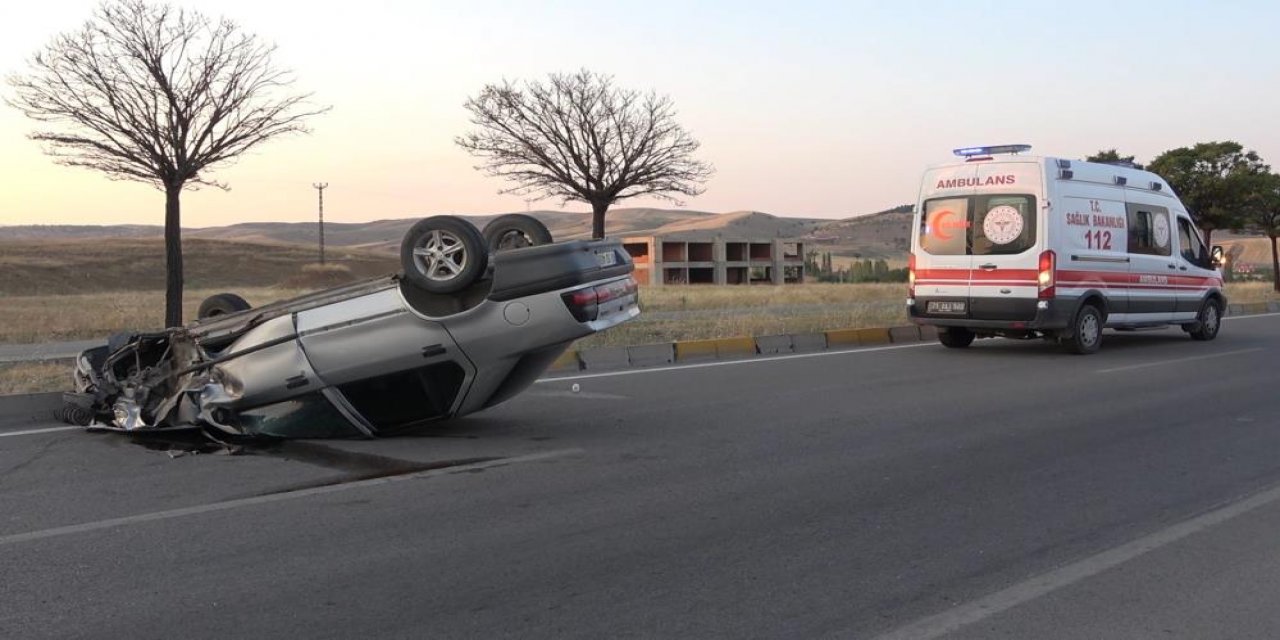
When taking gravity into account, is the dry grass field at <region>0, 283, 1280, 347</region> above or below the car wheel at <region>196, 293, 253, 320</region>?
below

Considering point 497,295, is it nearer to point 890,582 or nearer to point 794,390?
point 890,582

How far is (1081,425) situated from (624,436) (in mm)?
3912

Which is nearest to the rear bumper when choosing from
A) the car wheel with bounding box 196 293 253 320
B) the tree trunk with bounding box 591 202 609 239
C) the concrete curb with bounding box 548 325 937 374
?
the concrete curb with bounding box 548 325 937 374

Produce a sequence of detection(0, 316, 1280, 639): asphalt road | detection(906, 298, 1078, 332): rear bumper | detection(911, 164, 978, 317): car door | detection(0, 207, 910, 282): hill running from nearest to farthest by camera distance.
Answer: detection(0, 316, 1280, 639): asphalt road → detection(906, 298, 1078, 332): rear bumper → detection(911, 164, 978, 317): car door → detection(0, 207, 910, 282): hill

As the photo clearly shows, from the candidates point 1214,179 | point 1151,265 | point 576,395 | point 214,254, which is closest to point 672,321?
point 1151,265

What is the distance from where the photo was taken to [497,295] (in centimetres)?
744

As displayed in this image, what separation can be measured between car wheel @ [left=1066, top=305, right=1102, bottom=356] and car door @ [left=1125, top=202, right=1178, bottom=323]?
A: 0.90m

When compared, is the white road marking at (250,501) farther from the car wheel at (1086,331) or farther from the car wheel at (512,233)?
the car wheel at (1086,331)

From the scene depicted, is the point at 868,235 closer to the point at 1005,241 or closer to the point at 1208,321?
the point at 1208,321

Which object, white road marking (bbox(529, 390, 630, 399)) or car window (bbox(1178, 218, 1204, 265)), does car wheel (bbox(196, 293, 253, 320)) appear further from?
car window (bbox(1178, 218, 1204, 265))

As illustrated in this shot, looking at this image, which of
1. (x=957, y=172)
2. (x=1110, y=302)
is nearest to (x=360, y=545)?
(x=957, y=172)

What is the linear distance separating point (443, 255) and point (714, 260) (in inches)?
1944

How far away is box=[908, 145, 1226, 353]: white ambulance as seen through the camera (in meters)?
13.9

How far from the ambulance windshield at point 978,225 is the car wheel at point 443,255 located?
903cm
